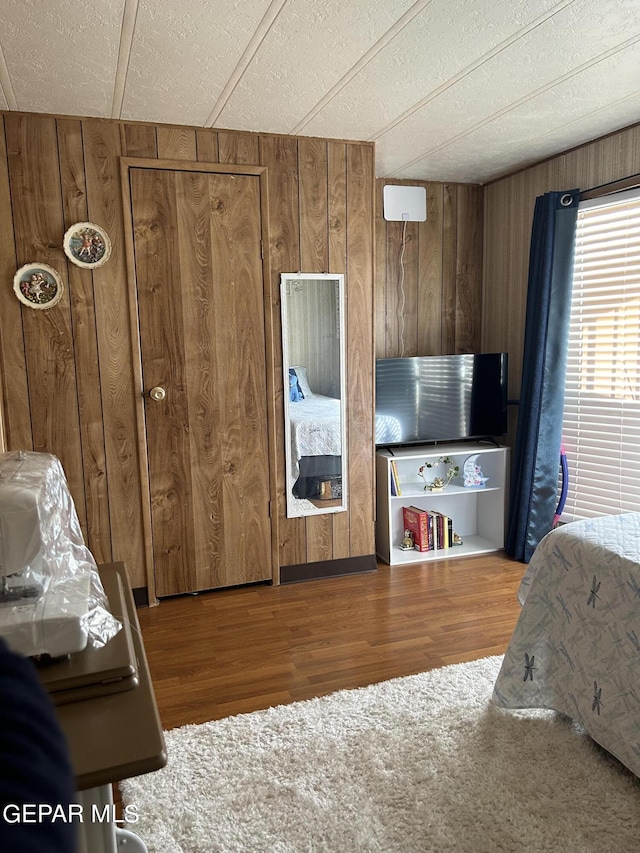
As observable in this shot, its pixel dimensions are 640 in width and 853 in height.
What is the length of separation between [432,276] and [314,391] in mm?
1439

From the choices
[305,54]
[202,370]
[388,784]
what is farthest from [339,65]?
[388,784]

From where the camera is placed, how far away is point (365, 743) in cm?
212

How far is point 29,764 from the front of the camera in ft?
1.19

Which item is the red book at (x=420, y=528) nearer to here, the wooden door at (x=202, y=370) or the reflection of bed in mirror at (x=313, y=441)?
the reflection of bed in mirror at (x=313, y=441)

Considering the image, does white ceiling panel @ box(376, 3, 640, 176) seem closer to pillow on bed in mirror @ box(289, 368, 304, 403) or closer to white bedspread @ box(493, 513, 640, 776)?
pillow on bed in mirror @ box(289, 368, 304, 403)

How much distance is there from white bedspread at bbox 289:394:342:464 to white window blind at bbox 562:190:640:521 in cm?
141

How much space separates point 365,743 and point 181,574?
1.61m

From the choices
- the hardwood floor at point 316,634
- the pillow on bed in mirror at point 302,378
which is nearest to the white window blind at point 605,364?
the hardwood floor at point 316,634

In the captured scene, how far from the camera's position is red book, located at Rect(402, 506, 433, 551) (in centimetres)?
404

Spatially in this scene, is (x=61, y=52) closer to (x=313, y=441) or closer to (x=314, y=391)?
Answer: (x=314, y=391)

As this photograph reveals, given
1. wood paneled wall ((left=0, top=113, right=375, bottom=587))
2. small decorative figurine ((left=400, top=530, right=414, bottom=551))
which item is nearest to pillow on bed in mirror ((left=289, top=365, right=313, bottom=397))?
wood paneled wall ((left=0, top=113, right=375, bottom=587))

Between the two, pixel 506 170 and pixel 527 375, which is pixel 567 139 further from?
pixel 527 375

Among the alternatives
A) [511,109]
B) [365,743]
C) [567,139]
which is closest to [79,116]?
[511,109]

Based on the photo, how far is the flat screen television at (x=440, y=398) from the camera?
395cm
